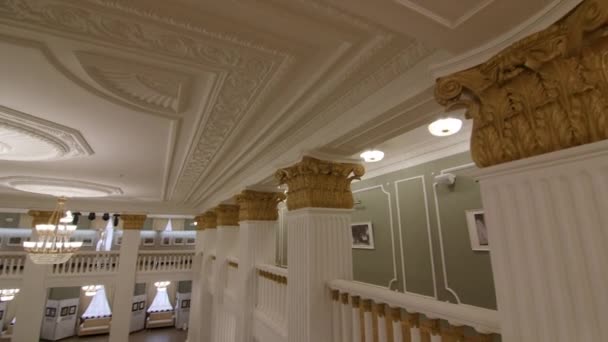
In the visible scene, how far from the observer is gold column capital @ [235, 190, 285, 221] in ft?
13.3

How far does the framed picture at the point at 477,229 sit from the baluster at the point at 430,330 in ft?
6.67

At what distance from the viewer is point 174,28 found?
136cm

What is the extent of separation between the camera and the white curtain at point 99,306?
12.8 meters

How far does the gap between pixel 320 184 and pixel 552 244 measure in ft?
5.69

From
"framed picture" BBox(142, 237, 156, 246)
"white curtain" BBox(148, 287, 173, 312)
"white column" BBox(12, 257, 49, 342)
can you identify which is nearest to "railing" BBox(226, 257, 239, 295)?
"white column" BBox(12, 257, 49, 342)

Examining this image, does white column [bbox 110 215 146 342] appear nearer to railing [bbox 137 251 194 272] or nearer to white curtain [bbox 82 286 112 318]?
railing [bbox 137 251 194 272]

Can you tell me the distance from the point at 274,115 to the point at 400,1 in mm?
1560

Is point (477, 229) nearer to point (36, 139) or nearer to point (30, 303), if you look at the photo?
point (36, 139)

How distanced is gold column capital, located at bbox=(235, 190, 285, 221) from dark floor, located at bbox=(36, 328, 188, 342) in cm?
1105

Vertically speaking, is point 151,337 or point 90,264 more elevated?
point 90,264

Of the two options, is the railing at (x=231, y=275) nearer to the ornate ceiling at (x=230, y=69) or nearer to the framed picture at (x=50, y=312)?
the ornate ceiling at (x=230, y=69)

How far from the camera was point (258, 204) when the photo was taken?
13.4 feet


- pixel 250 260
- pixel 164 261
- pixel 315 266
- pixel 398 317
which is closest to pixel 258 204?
pixel 250 260

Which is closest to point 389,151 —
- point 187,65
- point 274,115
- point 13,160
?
point 274,115
